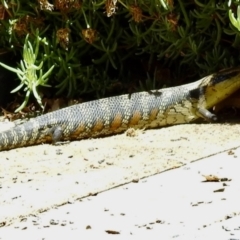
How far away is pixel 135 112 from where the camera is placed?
725 cm

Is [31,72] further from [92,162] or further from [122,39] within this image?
[92,162]

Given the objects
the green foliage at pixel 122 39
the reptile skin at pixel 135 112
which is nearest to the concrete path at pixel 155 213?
the reptile skin at pixel 135 112

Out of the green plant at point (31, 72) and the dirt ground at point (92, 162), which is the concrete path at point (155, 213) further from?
the green plant at point (31, 72)

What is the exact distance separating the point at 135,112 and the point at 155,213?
9.70 ft

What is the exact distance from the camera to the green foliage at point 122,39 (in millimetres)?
7277

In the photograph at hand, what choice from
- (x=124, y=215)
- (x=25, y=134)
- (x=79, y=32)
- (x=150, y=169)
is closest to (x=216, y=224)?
(x=124, y=215)

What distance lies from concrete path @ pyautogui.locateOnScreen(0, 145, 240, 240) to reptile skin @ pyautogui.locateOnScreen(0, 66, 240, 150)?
6.54 feet

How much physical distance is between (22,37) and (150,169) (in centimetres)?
324

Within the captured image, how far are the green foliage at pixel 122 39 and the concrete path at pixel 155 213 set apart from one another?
2.31 m

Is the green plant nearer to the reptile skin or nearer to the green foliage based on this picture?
the green foliage

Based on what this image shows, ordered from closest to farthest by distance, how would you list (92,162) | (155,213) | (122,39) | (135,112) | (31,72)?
(155,213) → (92,162) → (135,112) → (31,72) → (122,39)

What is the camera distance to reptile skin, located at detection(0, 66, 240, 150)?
7112mm

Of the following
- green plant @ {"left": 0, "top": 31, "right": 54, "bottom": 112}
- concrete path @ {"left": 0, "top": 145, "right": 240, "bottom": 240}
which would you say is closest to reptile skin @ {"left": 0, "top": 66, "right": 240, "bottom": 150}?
green plant @ {"left": 0, "top": 31, "right": 54, "bottom": 112}

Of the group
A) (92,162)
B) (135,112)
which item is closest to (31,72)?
(135,112)
